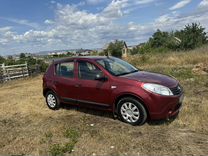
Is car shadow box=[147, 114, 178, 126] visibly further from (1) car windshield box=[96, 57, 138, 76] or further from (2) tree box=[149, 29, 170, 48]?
(2) tree box=[149, 29, 170, 48]

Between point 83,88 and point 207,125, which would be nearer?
point 207,125

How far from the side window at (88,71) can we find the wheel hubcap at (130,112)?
1.03 m

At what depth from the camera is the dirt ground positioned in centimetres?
439

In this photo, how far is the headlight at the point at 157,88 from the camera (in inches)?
204

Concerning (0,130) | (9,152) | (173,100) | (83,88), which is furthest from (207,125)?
(0,130)

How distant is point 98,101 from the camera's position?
19.8 ft

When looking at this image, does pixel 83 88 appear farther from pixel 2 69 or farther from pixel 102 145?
pixel 2 69

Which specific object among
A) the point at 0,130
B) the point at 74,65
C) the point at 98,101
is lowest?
the point at 0,130

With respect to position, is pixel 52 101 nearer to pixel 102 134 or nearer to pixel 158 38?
pixel 102 134

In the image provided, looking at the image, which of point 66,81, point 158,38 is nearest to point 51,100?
point 66,81

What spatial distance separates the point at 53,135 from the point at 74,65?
208cm

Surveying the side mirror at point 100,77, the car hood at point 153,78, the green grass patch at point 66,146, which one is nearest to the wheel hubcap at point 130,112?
the car hood at point 153,78

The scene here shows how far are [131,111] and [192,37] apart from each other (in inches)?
1567

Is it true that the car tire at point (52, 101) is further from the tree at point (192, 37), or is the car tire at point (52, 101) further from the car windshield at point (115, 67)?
the tree at point (192, 37)
